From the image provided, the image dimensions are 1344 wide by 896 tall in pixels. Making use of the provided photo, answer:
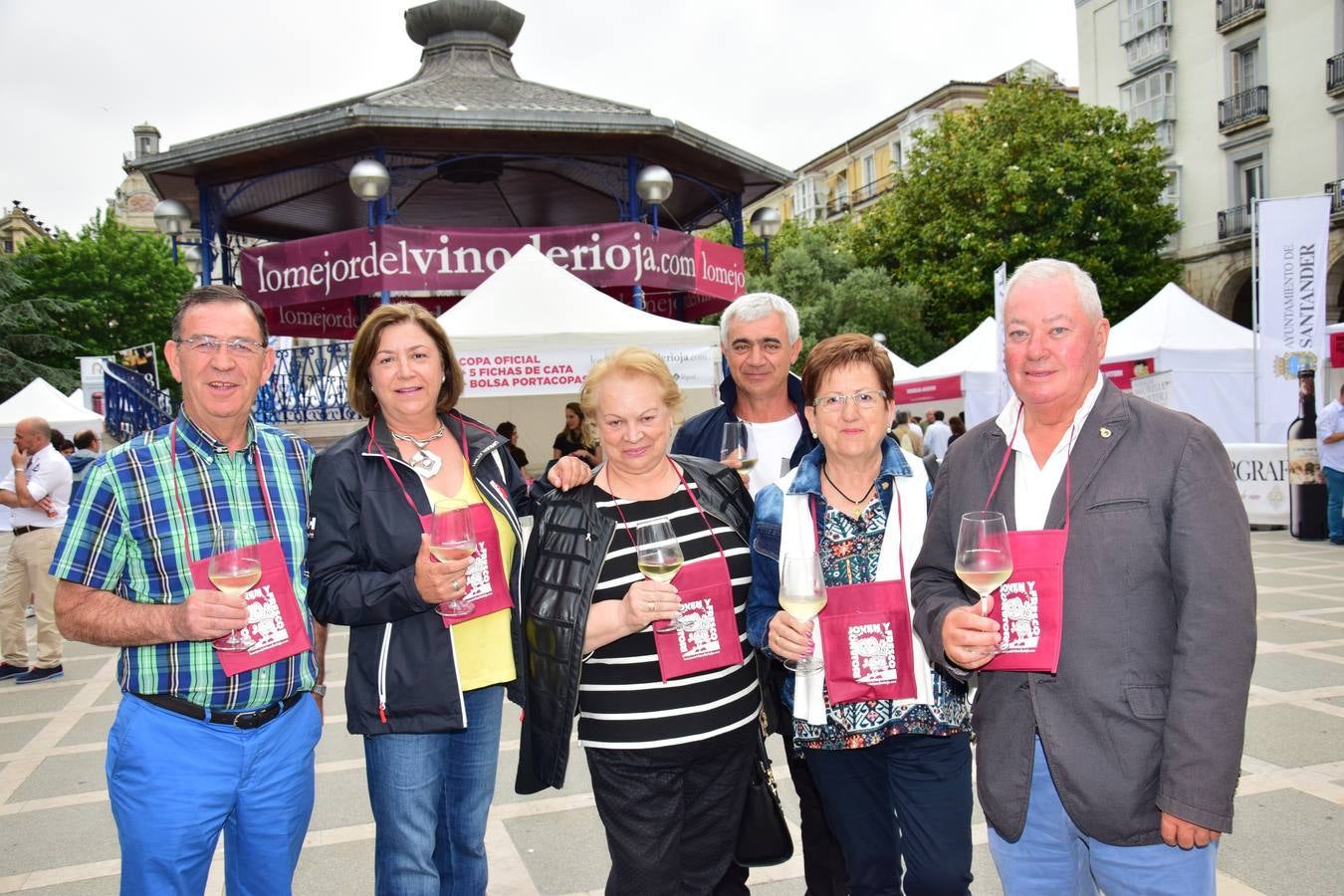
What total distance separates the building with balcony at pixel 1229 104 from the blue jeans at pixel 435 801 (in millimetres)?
29601

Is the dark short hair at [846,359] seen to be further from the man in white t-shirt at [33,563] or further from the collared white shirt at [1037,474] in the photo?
the man in white t-shirt at [33,563]

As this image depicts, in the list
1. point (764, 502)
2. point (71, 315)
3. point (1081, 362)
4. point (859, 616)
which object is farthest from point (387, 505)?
point (71, 315)

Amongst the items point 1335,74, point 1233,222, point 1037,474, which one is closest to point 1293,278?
point 1037,474

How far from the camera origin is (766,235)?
→ 12.6 m

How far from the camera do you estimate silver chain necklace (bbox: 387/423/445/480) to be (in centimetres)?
282

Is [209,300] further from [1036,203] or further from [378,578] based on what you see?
[1036,203]

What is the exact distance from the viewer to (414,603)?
98.8 inches

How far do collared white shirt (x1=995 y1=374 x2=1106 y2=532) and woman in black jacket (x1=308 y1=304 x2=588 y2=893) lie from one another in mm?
1227

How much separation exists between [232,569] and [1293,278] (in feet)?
47.8

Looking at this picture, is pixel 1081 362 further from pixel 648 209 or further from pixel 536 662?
pixel 648 209

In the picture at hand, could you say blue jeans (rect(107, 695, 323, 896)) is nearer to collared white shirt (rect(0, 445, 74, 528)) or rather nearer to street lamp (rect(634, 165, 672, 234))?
collared white shirt (rect(0, 445, 74, 528))

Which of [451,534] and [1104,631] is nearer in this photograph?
[1104,631]

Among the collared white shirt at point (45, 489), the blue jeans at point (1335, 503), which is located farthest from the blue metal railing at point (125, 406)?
the blue jeans at point (1335, 503)

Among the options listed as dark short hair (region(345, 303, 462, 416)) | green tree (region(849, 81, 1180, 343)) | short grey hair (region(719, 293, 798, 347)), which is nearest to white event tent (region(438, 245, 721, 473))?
short grey hair (region(719, 293, 798, 347))
